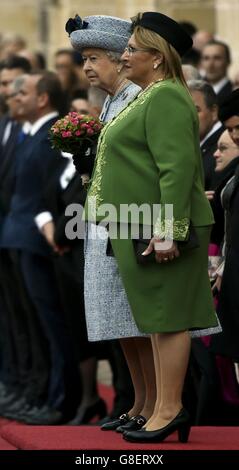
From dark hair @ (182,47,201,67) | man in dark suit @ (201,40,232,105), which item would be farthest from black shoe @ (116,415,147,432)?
dark hair @ (182,47,201,67)

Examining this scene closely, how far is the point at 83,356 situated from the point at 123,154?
165 inches

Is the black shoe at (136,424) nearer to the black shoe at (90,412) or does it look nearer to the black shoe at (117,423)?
the black shoe at (117,423)

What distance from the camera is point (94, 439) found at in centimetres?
809

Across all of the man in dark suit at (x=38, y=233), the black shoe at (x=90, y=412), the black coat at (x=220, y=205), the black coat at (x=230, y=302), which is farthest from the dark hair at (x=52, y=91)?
the black coat at (x=230, y=302)

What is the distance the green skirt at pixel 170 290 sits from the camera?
7.72 m

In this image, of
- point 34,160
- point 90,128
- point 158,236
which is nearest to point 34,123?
point 34,160

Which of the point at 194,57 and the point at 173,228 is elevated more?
the point at 173,228

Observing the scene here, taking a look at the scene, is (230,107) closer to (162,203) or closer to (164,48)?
(164,48)

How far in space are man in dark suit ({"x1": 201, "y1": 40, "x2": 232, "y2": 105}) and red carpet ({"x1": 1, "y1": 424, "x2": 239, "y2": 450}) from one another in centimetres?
512

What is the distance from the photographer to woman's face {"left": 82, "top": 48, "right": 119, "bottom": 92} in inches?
327

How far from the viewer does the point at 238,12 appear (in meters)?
17.9

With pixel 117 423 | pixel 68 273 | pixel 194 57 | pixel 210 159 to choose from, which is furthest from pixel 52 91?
pixel 117 423

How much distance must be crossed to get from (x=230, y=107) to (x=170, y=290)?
1.56 m

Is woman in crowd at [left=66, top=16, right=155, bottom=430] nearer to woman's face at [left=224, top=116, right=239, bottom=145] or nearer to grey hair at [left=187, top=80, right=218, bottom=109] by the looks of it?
woman's face at [left=224, top=116, right=239, bottom=145]
